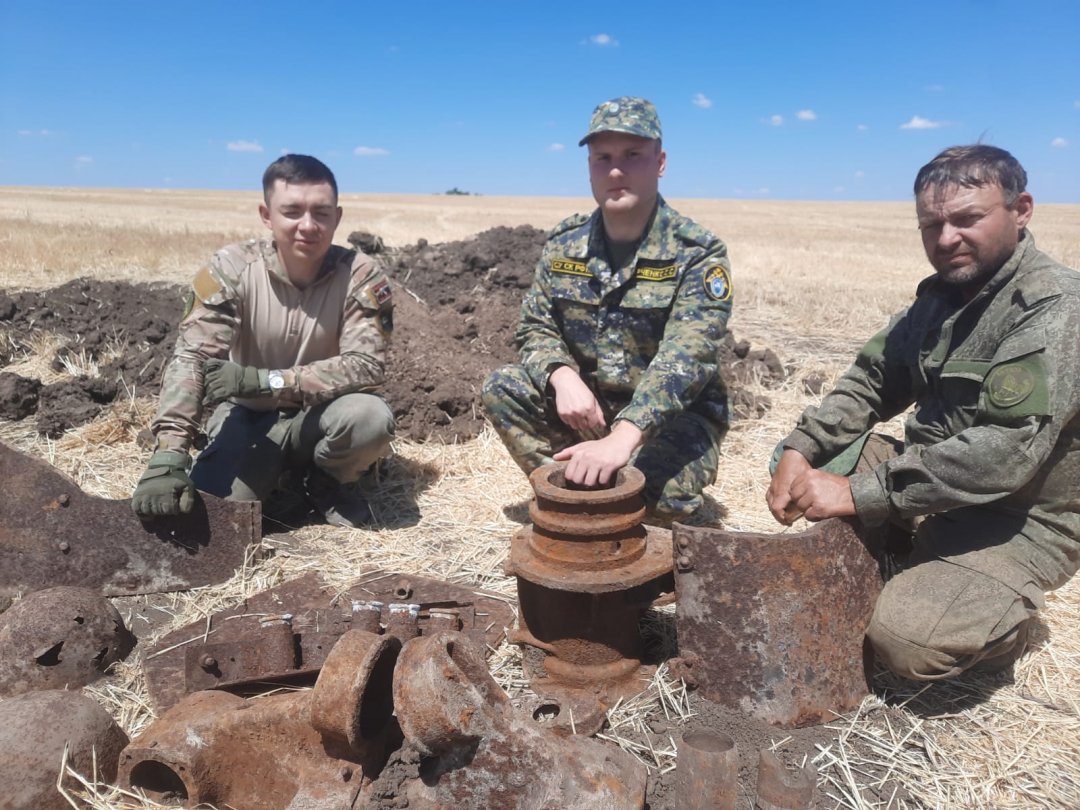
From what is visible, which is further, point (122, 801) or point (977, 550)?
point (977, 550)

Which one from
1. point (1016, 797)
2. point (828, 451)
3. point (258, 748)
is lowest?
point (1016, 797)

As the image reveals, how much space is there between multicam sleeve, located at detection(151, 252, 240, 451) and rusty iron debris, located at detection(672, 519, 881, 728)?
8.80 ft

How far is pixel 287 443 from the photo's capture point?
4832mm

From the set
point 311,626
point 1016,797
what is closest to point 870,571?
point 1016,797

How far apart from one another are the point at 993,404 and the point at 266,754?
273 cm

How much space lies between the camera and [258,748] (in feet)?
8.39

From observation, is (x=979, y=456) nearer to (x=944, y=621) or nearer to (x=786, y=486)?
(x=944, y=621)

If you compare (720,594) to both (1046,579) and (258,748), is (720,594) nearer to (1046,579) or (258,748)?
(1046,579)

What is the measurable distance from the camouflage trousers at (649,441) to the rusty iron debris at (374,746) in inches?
75.4

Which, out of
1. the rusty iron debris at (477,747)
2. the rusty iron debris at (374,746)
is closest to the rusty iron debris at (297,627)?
the rusty iron debris at (374,746)

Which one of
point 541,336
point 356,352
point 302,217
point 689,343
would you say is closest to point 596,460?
point 689,343

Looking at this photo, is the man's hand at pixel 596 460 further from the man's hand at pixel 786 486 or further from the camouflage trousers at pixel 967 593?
the camouflage trousers at pixel 967 593

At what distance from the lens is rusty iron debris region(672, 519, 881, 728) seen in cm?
286

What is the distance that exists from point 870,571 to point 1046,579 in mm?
675
